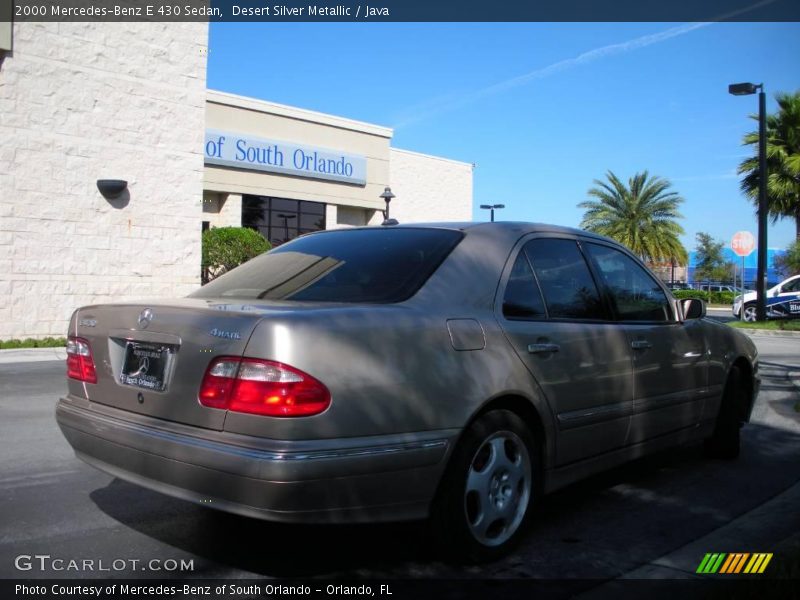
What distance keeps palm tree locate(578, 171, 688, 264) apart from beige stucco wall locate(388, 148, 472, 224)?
29.7ft

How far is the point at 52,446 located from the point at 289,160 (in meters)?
21.2

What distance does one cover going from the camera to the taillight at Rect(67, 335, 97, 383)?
3635 millimetres

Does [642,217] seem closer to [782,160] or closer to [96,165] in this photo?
[782,160]

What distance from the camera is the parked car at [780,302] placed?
Answer: 25.0 metres

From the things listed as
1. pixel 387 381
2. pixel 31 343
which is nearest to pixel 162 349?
pixel 387 381

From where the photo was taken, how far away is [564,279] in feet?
13.8

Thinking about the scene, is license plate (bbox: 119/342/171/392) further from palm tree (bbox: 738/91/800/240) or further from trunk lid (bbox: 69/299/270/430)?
palm tree (bbox: 738/91/800/240)

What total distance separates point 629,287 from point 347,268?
195cm

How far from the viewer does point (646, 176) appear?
39.8 m

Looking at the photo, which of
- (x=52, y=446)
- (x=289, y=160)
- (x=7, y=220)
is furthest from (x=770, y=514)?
(x=289, y=160)

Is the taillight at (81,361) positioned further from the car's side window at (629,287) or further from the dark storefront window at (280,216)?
the dark storefront window at (280,216)

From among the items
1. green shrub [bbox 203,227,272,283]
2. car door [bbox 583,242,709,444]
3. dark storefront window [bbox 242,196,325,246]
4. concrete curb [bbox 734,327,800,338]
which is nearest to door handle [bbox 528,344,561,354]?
car door [bbox 583,242,709,444]

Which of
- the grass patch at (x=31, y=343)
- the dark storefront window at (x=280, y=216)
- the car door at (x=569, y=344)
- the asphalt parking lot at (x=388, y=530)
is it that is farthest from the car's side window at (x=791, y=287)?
the car door at (x=569, y=344)

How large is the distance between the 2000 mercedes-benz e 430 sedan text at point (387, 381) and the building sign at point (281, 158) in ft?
68.3
